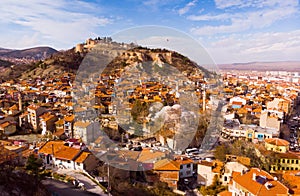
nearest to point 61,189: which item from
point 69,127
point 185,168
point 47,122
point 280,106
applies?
point 185,168

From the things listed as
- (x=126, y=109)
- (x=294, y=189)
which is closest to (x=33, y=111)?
(x=126, y=109)

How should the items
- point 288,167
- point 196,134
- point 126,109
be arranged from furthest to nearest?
1. point 126,109
2. point 196,134
3. point 288,167

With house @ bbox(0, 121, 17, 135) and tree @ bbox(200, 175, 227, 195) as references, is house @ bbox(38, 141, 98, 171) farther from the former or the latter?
house @ bbox(0, 121, 17, 135)

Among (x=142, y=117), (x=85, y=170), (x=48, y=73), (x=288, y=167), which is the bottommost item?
(x=288, y=167)

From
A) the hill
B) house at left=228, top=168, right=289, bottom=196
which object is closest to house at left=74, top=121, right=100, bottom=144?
house at left=228, top=168, right=289, bottom=196

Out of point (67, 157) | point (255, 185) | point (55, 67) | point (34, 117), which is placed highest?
point (55, 67)

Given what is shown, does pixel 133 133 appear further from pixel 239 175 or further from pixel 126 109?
pixel 239 175

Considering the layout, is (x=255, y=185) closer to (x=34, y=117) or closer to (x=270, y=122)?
(x=270, y=122)

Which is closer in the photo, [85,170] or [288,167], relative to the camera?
[85,170]
